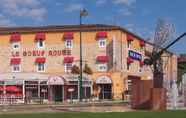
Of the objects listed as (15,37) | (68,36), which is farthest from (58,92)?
(15,37)

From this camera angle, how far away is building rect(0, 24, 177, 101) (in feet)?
262

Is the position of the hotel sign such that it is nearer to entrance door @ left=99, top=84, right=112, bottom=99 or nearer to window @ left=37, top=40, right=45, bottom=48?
window @ left=37, top=40, right=45, bottom=48

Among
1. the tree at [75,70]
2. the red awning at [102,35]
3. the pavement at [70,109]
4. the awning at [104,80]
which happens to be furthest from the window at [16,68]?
the pavement at [70,109]

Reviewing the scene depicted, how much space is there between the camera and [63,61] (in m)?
84.1

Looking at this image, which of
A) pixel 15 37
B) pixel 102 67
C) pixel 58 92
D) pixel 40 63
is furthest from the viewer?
pixel 15 37

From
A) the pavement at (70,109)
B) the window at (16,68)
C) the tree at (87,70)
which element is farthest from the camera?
the window at (16,68)

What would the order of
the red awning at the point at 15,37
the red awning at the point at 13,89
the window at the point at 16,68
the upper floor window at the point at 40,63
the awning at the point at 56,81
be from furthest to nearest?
the red awning at the point at 15,37 < the window at the point at 16,68 < the upper floor window at the point at 40,63 < the red awning at the point at 13,89 < the awning at the point at 56,81

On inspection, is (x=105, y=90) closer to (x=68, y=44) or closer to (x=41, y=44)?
(x=68, y=44)

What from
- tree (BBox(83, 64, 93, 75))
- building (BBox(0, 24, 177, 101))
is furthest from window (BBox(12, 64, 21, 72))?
tree (BBox(83, 64, 93, 75))

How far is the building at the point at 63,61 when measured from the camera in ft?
Answer: 262

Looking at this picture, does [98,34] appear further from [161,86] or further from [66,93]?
[161,86]

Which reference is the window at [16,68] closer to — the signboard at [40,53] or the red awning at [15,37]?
the signboard at [40,53]

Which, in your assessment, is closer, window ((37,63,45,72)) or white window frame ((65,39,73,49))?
white window frame ((65,39,73,49))

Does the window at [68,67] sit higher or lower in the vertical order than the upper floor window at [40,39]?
lower
